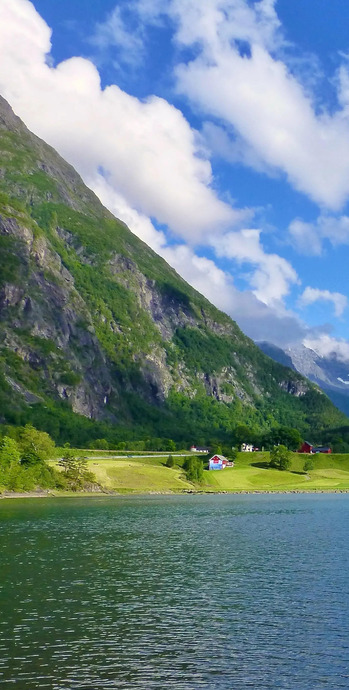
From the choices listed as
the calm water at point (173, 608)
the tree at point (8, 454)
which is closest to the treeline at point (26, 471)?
the tree at point (8, 454)

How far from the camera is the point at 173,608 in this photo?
2010 inches

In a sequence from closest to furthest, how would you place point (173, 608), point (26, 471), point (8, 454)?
point (173, 608) < point (8, 454) < point (26, 471)

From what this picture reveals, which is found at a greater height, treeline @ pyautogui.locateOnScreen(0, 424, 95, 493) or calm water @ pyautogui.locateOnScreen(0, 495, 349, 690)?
calm water @ pyautogui.locateOnScreen(0, 495, 349, 690)

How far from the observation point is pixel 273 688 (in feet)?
108

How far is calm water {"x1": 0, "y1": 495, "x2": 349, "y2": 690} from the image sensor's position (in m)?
35.4

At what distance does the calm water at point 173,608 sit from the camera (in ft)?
116

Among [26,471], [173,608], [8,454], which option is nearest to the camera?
[173,608]

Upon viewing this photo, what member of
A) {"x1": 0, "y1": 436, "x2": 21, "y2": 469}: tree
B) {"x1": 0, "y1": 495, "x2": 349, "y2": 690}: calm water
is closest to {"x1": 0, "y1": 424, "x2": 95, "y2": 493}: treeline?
{"x1": 0, "y1": 436, "x2": 21, "y2": 469}: tree

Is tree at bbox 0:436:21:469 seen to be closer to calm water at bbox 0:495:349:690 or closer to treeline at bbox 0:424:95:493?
treeline at bbox 0:424:95:493

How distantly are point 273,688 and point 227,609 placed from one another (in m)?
17.9

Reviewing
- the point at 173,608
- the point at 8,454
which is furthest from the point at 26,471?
the point at 173,608

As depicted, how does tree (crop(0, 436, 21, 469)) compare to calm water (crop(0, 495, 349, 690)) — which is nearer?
calm water (crop(0, 495, 349, 690))

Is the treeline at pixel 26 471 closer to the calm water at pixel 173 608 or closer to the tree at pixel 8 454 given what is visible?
the tree at pixel 8 454

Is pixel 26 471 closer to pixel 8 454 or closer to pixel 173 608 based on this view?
pixel 8 454
